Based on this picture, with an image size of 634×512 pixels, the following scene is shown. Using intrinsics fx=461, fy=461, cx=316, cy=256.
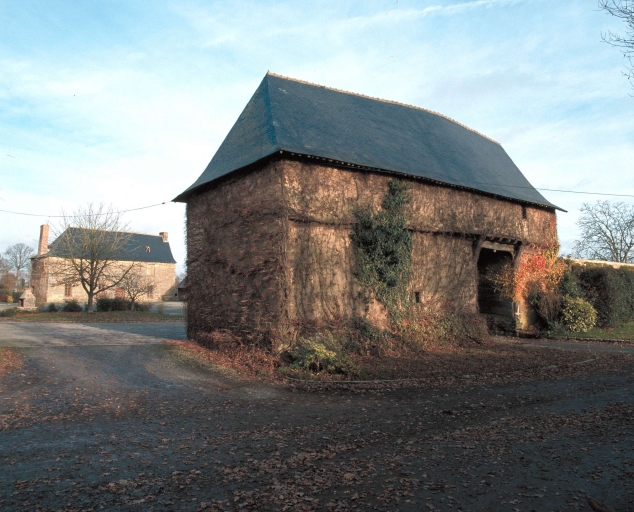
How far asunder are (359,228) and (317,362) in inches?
172

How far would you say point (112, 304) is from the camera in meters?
30.0

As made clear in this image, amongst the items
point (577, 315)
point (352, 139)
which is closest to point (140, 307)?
point (352, 139)

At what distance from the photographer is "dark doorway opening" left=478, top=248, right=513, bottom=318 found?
19625 millimetres

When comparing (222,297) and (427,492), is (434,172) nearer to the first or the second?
(222,297)

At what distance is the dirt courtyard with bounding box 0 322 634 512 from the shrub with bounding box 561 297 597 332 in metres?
9.25

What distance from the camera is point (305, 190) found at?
40.7 ft

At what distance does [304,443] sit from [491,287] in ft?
54.0

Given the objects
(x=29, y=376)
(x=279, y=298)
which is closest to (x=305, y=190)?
(x=279, y=298)

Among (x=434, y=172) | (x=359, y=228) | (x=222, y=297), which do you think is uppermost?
(x=434, y=172)

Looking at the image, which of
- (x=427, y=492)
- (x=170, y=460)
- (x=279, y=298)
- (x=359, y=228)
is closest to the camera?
(x=427, y=492)

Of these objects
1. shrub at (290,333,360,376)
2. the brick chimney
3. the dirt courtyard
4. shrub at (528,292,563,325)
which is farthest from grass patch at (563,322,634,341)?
the brick chimney

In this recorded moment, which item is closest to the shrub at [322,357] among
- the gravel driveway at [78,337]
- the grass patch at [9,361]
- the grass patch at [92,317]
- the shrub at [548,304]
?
the gravel driveway at [78,337]

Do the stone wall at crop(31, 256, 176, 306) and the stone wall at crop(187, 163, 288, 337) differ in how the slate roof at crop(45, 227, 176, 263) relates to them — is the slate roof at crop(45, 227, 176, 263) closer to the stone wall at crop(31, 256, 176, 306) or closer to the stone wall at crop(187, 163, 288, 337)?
the stone wall at crop(31, 256, 176, 306)

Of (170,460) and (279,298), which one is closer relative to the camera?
(170,460)
